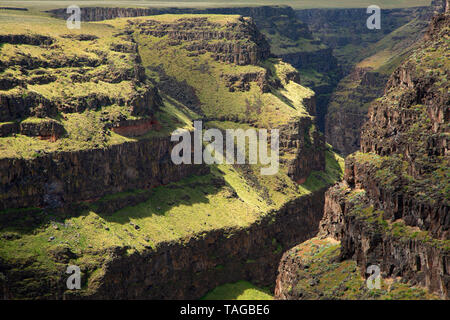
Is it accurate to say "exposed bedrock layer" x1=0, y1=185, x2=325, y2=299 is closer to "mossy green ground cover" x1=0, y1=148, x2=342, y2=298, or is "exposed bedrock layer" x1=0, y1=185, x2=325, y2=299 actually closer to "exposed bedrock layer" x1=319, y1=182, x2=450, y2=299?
"mossy green ground cover" x1=0, y1=148, x2=342, y2=298

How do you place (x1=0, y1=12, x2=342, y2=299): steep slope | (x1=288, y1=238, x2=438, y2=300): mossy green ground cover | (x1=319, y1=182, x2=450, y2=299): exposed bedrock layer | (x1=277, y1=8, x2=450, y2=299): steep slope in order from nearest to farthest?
1. (x1=319, y1=182, x2=450, y2=299): exposed bedrock layer
2. (x1=288, y1=238, x2=438, y2=300): mossy green ground cover
3. (x1=277, y1=8, x2=450, y2=299): steep slope
4. (x1=0, y1=12, x2=342, y2=299): steep slope

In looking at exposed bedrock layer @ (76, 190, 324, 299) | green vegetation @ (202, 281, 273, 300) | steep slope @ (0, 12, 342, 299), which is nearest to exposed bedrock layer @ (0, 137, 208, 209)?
steep slope @ (0, 12, 342, 299)

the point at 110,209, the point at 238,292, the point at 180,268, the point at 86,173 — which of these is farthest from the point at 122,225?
the point at 238,292

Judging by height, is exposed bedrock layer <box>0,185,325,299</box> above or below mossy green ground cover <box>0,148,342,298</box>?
below

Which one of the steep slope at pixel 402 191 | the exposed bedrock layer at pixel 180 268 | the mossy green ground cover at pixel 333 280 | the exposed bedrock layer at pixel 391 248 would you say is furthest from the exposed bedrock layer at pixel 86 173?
the exposed bedrock layer at pixel 391 248

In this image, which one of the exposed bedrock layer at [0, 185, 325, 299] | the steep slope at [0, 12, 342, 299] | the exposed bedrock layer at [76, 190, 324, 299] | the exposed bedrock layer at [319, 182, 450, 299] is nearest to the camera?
the exposed bedrock layer at [319, 182, 450, 299]

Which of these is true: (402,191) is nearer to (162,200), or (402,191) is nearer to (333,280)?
(333,280)
